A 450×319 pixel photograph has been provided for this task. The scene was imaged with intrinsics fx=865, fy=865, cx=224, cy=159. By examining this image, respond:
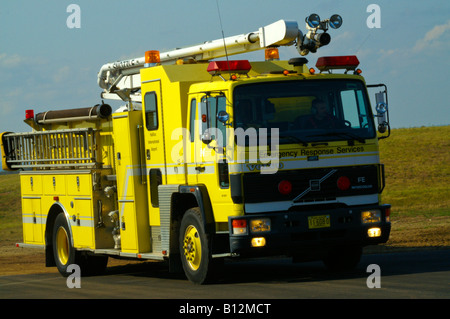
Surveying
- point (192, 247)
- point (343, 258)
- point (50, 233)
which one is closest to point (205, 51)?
point (192, 247)

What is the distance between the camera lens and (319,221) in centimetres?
1234

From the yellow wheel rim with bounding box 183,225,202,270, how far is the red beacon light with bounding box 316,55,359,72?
314 cm

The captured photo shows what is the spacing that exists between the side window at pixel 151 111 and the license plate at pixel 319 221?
3.13 metres

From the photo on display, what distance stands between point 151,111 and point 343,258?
392cm

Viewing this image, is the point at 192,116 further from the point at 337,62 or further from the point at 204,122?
the point at 337,62

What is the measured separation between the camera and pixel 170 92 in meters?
13.5

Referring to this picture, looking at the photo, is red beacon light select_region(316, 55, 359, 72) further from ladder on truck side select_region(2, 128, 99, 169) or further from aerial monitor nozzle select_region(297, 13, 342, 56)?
ladder on truck side select_region(2, 128, 99, 169)

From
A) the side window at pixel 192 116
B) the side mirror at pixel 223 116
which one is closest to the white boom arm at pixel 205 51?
the side window at pixel 192 116

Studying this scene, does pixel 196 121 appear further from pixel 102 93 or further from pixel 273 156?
pixel 102 93

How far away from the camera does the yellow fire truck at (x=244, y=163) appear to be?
478 inches

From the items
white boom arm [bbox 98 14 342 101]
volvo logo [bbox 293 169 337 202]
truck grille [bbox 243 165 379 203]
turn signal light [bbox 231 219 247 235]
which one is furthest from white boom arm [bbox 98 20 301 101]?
turn signal light [bbox 231 219 247 235]
